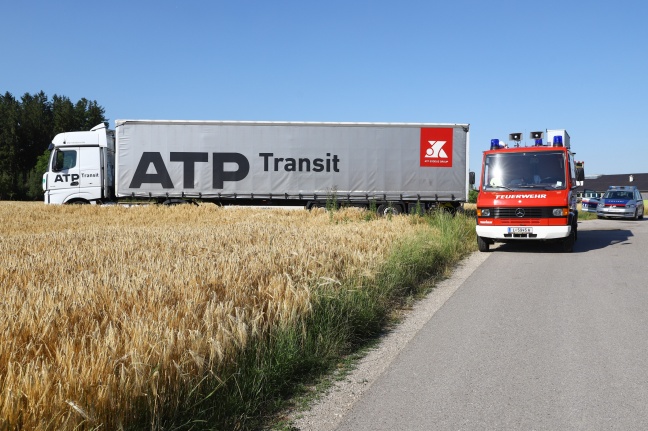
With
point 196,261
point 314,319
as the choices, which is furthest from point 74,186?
point 314,319

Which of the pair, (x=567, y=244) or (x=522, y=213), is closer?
(x=522, y=213)

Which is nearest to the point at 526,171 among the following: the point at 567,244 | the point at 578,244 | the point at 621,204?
the point at 567,244

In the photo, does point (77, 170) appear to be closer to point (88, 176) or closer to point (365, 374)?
point (88, 176)

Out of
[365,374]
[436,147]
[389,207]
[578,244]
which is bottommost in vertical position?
[365,374]

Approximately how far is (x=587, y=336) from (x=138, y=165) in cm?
1900

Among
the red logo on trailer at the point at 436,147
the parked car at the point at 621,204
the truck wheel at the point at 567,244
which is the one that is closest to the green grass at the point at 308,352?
the truck wheel at the point at 567,244

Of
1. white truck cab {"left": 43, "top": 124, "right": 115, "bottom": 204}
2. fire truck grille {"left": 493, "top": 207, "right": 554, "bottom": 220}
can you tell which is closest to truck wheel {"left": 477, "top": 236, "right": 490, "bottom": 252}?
fire truck grille {"left": 493, "top": 207, "right": 554, "bottom": 220}

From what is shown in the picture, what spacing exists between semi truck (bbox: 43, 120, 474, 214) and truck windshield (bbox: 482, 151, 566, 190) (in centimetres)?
767

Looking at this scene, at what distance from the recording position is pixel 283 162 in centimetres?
2227

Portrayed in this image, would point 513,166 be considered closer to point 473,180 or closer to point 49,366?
point 473,180

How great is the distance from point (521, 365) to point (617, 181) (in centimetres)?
10870

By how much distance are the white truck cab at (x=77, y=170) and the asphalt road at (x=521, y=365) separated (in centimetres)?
1679

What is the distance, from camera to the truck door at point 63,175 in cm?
2178

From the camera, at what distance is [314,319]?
17.5 ft
